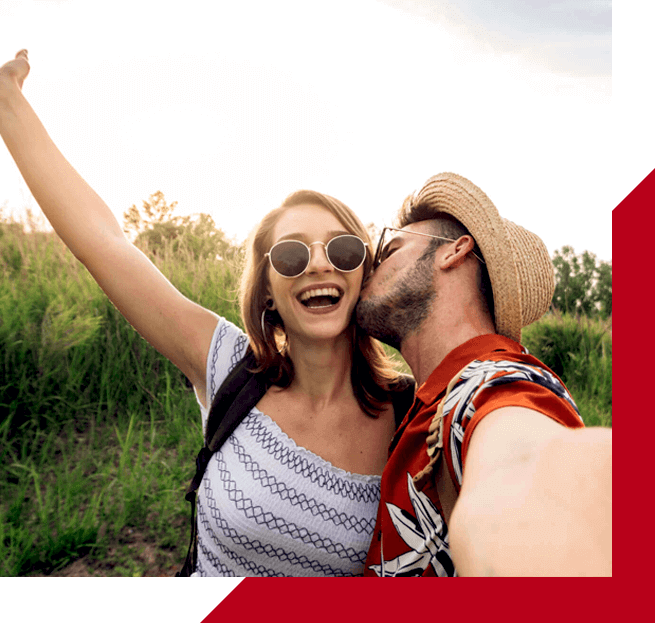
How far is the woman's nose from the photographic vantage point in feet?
6.31

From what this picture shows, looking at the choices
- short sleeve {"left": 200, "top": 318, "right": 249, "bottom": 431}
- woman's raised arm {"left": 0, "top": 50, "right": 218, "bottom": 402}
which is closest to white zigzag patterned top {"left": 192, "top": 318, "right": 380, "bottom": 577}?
short sleeve {"left": 200, "top": 318, "right": 249, "bottom": 431}

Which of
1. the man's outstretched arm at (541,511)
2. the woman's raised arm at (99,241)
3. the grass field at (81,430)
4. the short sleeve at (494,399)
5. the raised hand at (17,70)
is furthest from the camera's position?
the grass field at (81,430)

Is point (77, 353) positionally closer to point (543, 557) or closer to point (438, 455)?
point (438, 455)

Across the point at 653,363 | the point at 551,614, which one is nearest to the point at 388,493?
the point at 551,614

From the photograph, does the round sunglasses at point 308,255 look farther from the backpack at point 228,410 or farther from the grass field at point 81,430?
the grass field at point 81,430

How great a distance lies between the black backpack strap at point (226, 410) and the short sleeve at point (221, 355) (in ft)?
0.12

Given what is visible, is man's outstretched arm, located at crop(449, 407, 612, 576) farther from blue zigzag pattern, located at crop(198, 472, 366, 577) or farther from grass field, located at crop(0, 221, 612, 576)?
grass field, located at crop(0, 221, 612, 576)

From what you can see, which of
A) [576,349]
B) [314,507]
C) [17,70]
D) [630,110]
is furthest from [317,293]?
[576,349]

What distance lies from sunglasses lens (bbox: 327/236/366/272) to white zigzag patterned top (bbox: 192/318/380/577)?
77 cm

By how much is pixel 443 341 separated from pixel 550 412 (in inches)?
34.6

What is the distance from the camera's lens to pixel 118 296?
1.96 metres

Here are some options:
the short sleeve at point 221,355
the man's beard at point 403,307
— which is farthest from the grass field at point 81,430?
the man's beard at point 403,307

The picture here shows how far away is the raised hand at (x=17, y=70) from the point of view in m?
2.08

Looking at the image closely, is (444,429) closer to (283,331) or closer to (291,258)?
(291,258)
